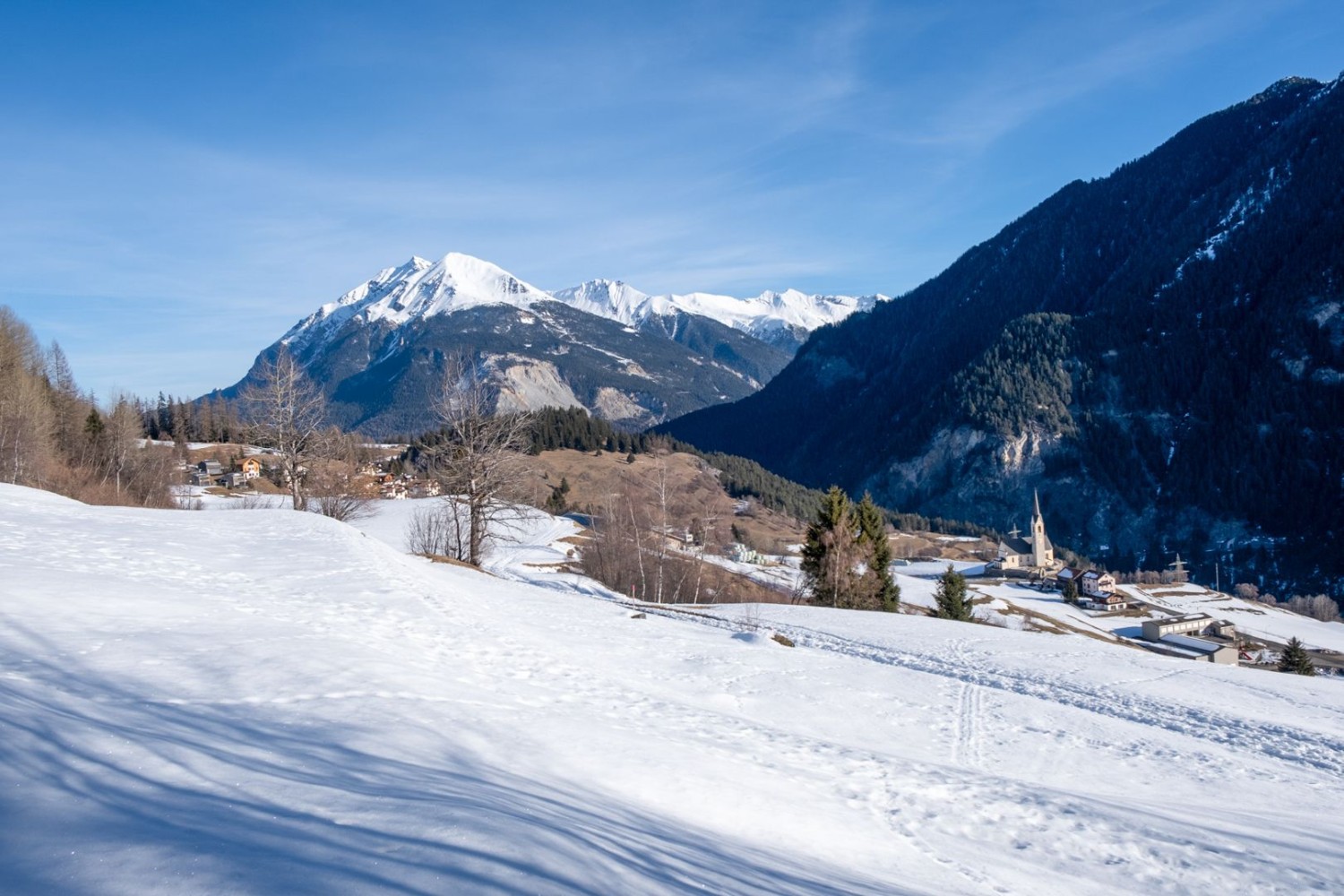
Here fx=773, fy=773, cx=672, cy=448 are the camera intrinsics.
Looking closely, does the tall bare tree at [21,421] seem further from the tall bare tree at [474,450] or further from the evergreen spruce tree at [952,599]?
the evergreen spruce tree at [952,599]

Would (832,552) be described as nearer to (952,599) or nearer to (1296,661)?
(952,599)

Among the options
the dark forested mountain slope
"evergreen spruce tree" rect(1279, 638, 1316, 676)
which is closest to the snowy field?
"evergreen spruce tree" rect(1279, 638, 1316, 676)

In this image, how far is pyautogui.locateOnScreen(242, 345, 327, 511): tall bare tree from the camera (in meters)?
30.1

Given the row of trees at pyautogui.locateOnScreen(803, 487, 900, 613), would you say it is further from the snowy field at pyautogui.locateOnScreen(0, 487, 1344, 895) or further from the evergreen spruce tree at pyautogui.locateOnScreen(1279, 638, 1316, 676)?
the snowy field at pyautogui.locateOnScreen(0, 487, 1344, 895)

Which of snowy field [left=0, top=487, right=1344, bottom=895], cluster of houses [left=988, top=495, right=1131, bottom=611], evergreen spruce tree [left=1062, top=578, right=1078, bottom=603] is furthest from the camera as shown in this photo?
cluster of houses [left=988, top=495, right=1131, bottom=611]

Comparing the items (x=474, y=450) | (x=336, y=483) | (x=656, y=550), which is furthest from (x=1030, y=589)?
(x=474, y=450)

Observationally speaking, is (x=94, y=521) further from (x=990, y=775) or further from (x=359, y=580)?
(x=990, y=775)

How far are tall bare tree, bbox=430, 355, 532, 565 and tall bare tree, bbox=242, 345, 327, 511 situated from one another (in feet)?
17.5

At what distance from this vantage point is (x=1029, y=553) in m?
128

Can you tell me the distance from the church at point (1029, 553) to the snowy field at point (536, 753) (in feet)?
333

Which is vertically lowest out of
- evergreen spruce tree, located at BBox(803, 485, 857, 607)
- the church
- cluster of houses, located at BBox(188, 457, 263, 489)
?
the church

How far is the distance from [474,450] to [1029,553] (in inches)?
4731

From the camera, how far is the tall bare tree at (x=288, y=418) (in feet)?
98.9

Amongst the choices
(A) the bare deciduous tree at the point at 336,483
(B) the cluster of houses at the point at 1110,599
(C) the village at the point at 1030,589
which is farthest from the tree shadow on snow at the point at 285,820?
(B) the cluster of houses at the point at 1110,599
